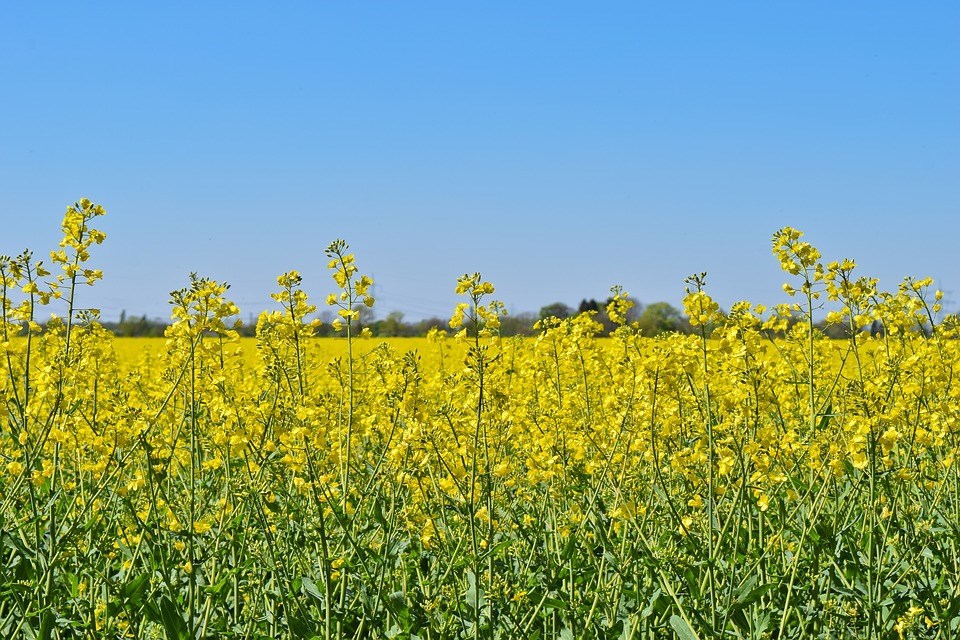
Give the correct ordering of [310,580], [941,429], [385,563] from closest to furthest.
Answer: [385,563] < [310,580] < [941,429]

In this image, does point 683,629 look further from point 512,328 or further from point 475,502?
point 512,328

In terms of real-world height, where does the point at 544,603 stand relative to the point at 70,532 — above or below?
below

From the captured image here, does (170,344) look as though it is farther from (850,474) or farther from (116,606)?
(850,474)

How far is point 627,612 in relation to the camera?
4227mm

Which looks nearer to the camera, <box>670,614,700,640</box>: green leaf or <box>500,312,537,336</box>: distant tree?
<box>670,614,700,640</box>: green leaf

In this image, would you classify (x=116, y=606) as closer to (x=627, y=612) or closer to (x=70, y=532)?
(x=70, y=532)

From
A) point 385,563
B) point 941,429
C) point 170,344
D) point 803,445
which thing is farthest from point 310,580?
point 941,429

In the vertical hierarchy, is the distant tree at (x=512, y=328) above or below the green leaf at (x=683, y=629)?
above

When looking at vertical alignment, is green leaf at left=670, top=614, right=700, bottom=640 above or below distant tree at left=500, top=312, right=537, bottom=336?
below

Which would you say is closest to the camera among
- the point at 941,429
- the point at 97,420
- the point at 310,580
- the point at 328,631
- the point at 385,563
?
the point at 328,631

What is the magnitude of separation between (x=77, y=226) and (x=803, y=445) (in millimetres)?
3161

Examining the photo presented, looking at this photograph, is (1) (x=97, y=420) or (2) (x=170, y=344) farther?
(1) (x=97, y=420)

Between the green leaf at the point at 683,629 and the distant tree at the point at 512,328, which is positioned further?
the distant tree at the point at 512,328

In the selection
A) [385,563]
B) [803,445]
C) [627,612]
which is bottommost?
[627,612]
